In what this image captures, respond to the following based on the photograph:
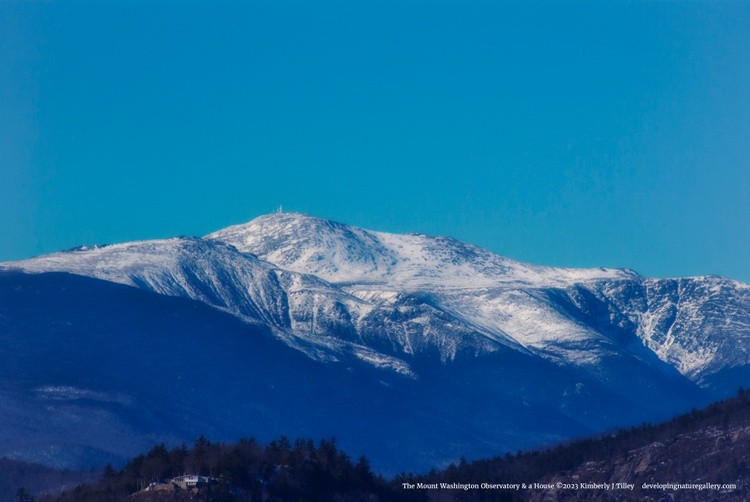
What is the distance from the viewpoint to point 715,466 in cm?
18875

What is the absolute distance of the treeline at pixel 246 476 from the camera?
162500mm

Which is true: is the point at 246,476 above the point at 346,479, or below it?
below

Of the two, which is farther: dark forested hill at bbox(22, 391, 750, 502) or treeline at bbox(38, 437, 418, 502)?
dark forested hill at bbox(22, 391, 750, 502)

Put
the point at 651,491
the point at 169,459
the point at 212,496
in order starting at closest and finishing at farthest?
1. the point at 212,496
2. the point at 169,459
3. the point at 651,491

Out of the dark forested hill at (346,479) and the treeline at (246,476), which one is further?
the dark forested hill at (346,479)

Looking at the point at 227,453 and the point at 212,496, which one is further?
the point at 227,453

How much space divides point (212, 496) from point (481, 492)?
45.9 metres

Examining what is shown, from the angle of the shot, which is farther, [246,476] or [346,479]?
[346,479]

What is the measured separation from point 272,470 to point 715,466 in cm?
5069

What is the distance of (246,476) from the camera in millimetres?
165500

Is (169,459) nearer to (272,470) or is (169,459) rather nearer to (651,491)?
A: (272,470)

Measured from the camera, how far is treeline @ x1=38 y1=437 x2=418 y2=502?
162 metres

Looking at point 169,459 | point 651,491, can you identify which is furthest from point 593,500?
point 169,459

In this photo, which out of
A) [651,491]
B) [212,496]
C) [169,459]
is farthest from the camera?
[651,491]
